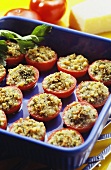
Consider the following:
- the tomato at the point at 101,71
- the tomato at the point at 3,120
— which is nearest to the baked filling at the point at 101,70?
the tomato at the point at 101,71

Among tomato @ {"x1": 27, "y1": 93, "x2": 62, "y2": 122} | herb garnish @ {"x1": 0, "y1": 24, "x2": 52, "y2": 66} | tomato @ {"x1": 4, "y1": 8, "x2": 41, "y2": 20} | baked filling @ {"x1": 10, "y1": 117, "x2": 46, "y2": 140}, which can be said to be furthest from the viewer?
tomato @ {"x1": 4, "y1": 8, "x2": 41, "y2": 20}

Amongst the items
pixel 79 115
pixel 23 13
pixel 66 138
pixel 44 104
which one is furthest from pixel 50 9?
pixel 66 138

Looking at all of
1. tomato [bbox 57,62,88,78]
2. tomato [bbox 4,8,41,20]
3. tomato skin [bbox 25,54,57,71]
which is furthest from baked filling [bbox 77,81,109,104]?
tomato [bbox 4,8,41,20]

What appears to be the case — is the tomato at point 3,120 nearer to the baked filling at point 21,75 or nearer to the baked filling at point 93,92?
the baked filling at point 21,75

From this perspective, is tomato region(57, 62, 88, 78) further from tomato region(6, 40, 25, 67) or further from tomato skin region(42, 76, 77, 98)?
tomato region(6, 40, 25, 67)

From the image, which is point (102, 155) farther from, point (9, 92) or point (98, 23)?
point (98, 23)

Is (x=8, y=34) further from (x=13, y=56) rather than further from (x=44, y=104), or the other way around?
(x=44, y=104)

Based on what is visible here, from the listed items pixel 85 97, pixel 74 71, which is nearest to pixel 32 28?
pixel 74 71

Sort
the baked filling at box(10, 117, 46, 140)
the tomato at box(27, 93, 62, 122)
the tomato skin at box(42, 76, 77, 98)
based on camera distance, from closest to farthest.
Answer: the baked filling at box(10, 117, 46, 140) < the tomato at box(27, 93, 62, 122) < the tomato skin at box(42, 76, 77, 98)
